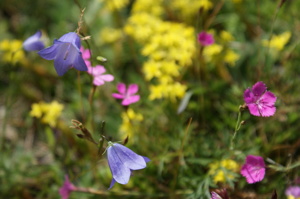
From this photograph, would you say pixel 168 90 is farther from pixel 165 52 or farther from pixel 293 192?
pixel 293 192

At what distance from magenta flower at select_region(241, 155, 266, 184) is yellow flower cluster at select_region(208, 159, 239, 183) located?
0.18 metres

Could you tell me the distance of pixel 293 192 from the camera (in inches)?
74.0

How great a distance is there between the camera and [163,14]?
3234 millimetres

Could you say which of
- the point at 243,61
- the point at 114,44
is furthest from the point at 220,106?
the point at 114,44

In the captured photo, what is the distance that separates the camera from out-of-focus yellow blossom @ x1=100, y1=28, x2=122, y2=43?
2.99 metres

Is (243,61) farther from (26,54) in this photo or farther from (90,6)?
(26,54)

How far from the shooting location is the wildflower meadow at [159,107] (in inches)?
71.9

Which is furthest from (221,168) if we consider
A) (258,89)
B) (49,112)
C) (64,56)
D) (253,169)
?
(49,112)

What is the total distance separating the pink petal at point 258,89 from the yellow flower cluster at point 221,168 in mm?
473

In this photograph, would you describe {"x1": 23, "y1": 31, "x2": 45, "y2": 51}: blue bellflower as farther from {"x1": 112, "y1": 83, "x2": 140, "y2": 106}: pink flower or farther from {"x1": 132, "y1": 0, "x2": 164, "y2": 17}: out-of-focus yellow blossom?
{"x1": 132, "y1": 0, "x2": 164, "y2": 17}: out-of-focus yellow blossom

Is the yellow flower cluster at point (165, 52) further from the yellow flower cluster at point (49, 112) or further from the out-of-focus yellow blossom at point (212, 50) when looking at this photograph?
the yellow flower cluster at point (49, 112)

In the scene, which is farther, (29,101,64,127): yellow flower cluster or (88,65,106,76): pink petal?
(29,101,64,127): yellow flower cluster

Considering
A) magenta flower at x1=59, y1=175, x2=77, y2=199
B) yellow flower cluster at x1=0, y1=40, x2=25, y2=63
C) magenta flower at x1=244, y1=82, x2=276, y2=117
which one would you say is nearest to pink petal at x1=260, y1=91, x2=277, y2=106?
magenta flower at x1=244, y1=82, x2=276, y2=117

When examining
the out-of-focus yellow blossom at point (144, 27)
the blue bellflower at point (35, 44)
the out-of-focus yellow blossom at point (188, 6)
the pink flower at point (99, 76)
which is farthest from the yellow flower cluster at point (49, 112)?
the out-of-focus yellow blossom at point (188, 6)
